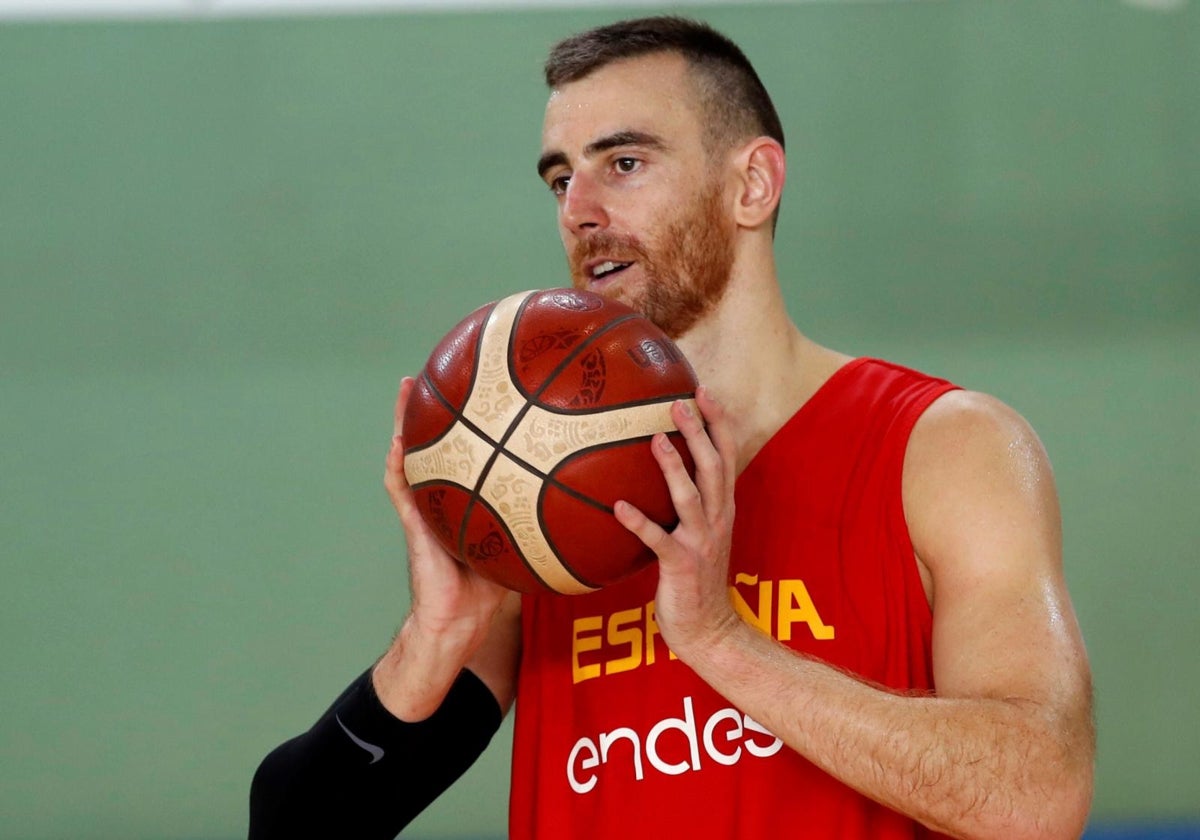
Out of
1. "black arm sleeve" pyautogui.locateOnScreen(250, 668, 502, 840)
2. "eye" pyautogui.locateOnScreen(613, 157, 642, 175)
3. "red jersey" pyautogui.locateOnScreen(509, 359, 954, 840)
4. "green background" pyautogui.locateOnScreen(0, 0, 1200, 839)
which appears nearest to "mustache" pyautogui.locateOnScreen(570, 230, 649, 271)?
"eye" pyautogui.locateOnScreen(613, 157, 642, 175)

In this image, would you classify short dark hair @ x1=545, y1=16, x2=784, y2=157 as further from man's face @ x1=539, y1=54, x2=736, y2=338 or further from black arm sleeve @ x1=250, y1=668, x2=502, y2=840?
black arm sleeve @ x1=250, y1=668, x2=502, y2=840

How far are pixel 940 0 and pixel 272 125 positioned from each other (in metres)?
2.12

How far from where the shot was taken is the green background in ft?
12.5

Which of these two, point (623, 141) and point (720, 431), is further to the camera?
point (623, 141)

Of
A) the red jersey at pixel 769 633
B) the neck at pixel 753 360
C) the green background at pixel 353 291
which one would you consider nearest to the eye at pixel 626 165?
the neck at pixel 753 360

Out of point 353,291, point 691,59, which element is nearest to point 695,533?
point 691,59

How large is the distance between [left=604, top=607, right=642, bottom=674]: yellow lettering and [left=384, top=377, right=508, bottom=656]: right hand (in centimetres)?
17

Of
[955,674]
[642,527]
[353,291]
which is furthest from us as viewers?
[353,291]

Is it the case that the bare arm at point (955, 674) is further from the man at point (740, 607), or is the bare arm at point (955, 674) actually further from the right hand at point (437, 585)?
the right hand at point (437, 585)

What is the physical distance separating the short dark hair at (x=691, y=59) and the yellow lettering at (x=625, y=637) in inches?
28.9

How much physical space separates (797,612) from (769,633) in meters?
0.05

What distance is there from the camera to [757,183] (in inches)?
80.7

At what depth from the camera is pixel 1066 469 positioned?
3.86 metres

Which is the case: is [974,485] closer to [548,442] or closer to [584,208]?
[548,442]
